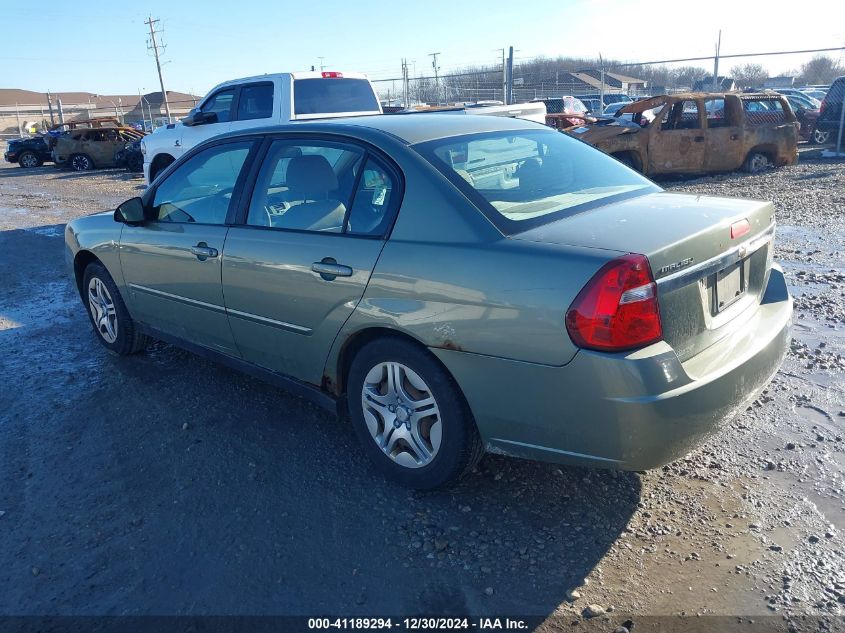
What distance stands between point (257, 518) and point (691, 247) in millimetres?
2192

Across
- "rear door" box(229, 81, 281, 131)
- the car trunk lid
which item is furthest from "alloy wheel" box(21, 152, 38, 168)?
the car trunk lid

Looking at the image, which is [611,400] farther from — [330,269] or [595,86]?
[595,86]

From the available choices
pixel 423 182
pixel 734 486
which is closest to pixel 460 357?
pixel 423 182

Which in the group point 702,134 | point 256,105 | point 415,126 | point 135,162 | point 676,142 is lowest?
point 135,162

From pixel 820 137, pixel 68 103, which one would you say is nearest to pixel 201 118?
pixel 820 137

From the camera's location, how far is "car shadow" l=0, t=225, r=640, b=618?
8.56 feet

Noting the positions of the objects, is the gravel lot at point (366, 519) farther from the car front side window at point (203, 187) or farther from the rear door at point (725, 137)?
the rear door at point (725, 137)

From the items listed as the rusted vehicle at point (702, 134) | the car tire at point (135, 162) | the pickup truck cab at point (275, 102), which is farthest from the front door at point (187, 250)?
the car tire at point (135, 162)

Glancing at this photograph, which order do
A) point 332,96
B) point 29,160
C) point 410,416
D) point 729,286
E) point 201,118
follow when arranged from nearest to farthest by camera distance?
point 729,286 < point 410,416 < point 332,96 < point 201,118 < point 29,160

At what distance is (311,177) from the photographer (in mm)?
3660

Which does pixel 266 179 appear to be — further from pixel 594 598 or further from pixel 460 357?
pixel 594 598

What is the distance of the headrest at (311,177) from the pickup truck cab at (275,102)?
231 inches

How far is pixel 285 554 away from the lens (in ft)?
9.27

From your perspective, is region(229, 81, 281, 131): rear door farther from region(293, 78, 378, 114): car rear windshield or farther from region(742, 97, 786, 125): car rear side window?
region(742, 97, 786, 125): car rear side window
